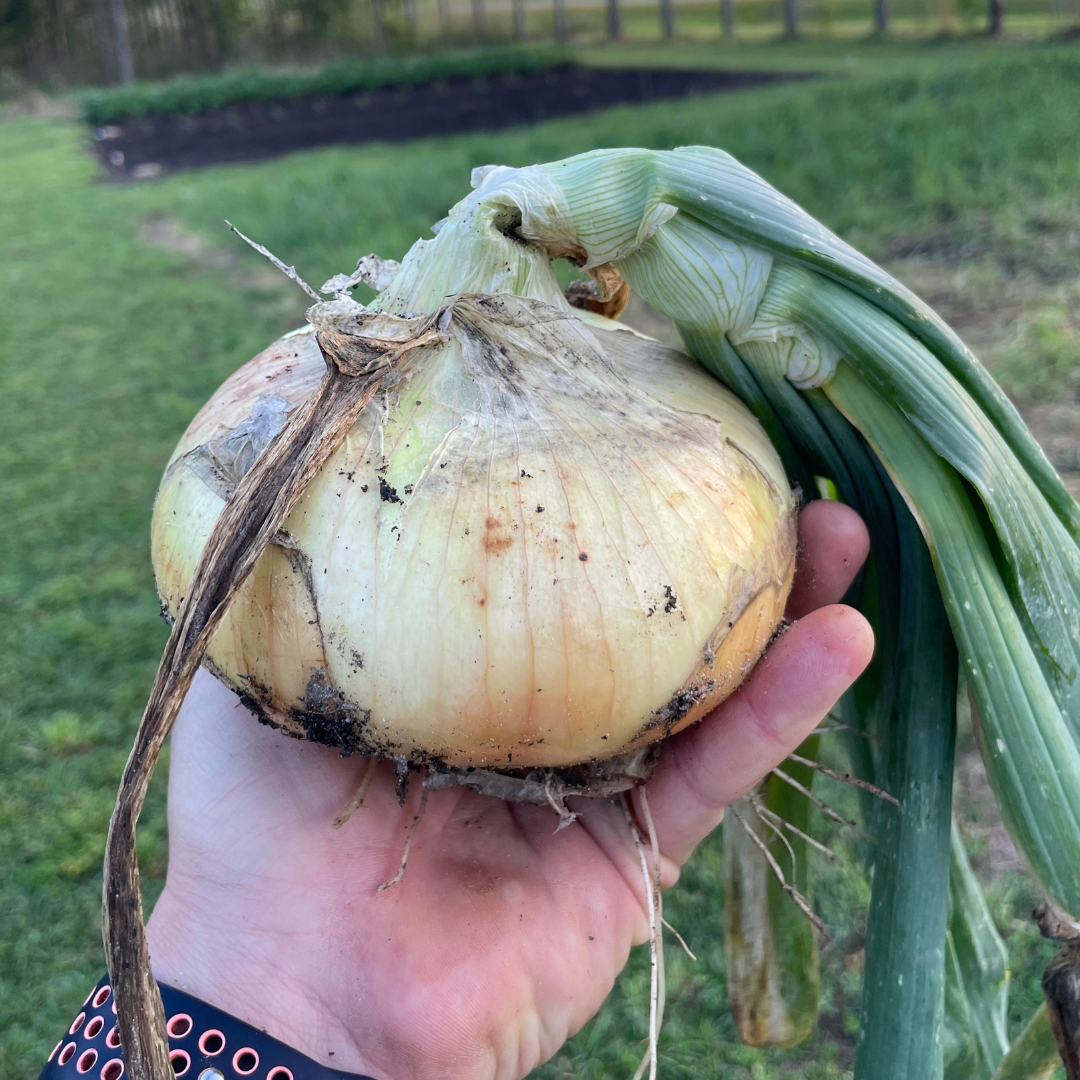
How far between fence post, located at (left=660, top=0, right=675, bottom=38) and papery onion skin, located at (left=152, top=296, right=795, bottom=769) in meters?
15.8

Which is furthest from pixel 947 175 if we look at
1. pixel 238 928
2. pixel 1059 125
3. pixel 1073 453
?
pixel 238 928

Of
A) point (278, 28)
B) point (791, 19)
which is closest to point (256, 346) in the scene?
point (791, 19)

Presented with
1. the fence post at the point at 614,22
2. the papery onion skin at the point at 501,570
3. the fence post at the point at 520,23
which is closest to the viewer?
the papery onion skin at the point at 501,570

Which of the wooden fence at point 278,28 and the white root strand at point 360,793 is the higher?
the wooden fence at point 278,28

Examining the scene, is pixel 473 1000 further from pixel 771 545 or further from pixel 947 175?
pixel 947 175

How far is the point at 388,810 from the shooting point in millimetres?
1060

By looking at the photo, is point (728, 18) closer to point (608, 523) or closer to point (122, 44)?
point (122, 44)

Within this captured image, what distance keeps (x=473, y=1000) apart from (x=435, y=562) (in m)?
0.49

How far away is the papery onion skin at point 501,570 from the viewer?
761mm

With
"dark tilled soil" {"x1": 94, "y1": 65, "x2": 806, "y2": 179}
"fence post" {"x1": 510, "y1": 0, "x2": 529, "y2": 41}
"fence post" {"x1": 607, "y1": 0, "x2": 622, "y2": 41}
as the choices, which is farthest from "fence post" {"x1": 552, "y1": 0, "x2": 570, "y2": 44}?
"dark tilled soil" {"x1": 94, "y1": 65, "x2": 806, "y2": 179}

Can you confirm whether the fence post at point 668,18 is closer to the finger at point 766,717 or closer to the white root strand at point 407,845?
the finger at point 766,717

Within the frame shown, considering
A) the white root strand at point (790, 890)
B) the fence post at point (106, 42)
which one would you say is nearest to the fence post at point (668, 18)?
the fence post at point (106, 42)

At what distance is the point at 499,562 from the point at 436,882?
1.45ft

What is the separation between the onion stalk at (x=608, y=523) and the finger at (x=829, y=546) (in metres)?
0.05
